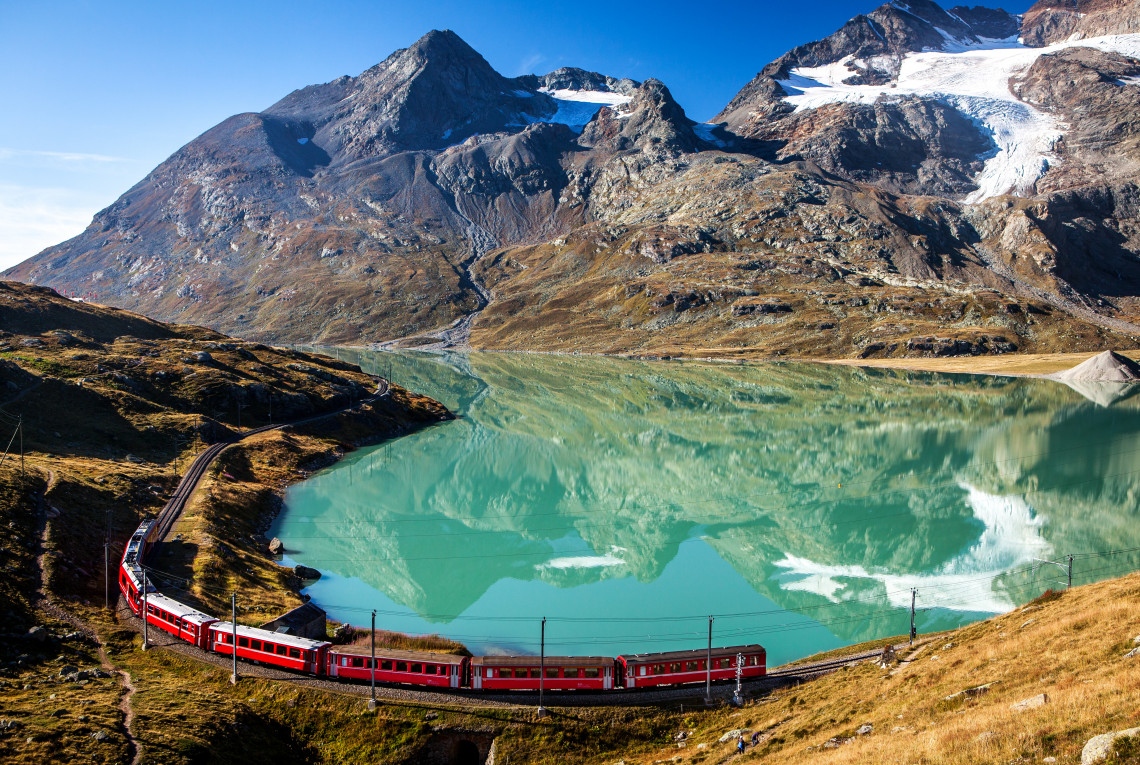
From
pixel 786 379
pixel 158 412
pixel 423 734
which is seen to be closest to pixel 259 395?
pixel 158 412

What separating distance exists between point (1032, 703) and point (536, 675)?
74.2 ft

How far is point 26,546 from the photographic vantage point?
4541 centimetres

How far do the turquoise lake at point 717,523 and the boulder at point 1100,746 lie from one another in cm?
3222

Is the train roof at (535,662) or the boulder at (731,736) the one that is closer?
the boulder at (731,736)

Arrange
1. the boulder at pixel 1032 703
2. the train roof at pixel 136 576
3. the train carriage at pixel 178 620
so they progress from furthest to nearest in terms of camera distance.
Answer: the train roof at pixel 136 576
the train carriage at pixel 178 620
the boulder at pixel 1032 703

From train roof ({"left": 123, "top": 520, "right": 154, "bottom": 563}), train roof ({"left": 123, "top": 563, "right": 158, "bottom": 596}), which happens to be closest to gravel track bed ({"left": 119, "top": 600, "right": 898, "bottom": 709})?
train roof ({"left": 123, "top": 563, "right": 158, "bottom": 596})

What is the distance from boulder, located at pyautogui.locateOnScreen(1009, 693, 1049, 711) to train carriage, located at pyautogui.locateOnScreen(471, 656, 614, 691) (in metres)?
19.7

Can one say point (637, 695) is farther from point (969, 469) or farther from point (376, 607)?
point (969, 469)

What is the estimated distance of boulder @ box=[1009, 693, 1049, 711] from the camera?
20.0 m

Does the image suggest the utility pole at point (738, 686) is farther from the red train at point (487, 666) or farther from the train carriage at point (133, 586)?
the train carriage at point (133, 586)

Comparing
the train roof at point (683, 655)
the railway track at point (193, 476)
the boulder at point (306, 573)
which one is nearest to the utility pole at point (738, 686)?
the train roof at point (683, 655)

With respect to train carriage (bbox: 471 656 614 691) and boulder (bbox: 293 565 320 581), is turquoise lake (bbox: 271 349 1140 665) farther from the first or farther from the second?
train carriage (bbox: 471 656 614 691)

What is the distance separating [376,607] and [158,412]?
6417 centimetres

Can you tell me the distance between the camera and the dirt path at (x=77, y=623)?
26594mm
